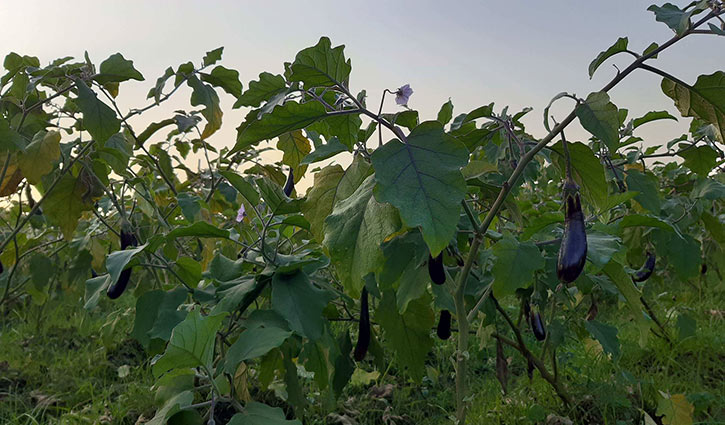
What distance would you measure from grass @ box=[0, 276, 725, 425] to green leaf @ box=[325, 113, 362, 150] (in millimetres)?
1156

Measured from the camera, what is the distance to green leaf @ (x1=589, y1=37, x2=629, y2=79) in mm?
1000

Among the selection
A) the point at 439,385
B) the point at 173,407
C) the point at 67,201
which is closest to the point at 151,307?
the point at 173,407

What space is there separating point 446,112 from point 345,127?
1.25ft

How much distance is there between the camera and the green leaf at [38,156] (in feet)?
6.26

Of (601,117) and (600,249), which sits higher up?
(601,117)

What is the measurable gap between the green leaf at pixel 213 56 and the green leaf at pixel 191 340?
145 centimetres

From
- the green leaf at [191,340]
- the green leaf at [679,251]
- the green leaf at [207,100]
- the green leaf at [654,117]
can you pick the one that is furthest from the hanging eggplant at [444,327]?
the green leaf at [207,100]

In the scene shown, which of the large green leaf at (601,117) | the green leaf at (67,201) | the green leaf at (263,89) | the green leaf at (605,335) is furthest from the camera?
the green leaf at (67,201)

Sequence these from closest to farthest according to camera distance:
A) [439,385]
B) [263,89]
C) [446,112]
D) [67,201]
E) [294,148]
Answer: [263,89]
[446,112]
[294,148]
[67,201]
[439,385]

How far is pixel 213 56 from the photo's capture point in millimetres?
2143

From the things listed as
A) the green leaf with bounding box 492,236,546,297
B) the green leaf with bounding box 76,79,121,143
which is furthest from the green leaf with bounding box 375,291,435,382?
the green leaf with bounding box 76,79,121,143

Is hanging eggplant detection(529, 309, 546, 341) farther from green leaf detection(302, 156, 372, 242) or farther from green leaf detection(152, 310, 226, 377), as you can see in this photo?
green leaf detection(152, 310, 226, 377)

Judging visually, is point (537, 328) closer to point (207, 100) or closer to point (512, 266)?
point (512, 266)

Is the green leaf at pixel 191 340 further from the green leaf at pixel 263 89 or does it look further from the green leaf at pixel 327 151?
the green leaf at pixel 263 89
